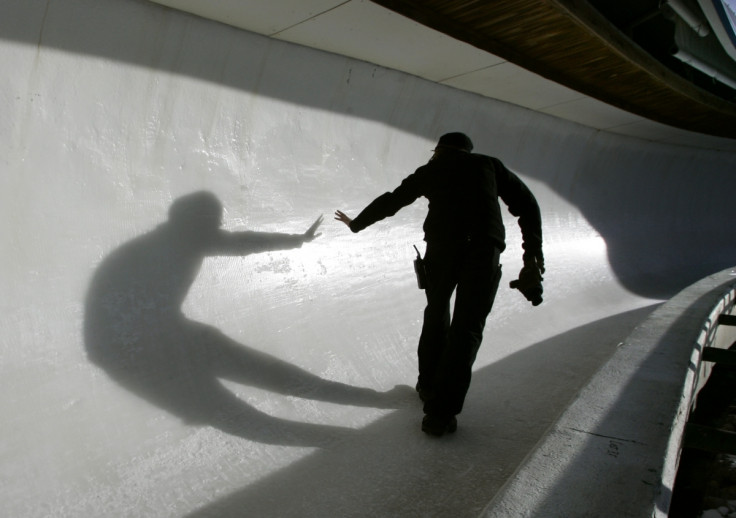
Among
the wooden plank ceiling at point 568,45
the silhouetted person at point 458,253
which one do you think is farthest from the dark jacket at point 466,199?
the wooden plank ceiling at point 568,45

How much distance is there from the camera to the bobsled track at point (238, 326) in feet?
5.67

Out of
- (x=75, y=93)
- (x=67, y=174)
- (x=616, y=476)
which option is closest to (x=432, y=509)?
(x=616, y=476)

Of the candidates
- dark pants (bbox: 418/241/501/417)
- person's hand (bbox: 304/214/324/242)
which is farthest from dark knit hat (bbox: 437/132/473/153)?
person's hand (bbox: 304/214/324/242)

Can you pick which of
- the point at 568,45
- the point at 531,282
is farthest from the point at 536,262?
the point at 568,45

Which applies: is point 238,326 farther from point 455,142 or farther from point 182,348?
point 455,142

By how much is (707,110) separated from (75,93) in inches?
239

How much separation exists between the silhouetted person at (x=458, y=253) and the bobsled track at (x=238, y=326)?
19 centimetres

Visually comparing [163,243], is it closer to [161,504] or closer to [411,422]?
[161,504]

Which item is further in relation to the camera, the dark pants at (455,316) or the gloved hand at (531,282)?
the gloved hand at (531,282)

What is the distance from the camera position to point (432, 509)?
1.72 metres

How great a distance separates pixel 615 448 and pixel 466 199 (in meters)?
1.17

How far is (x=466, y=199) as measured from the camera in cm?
241

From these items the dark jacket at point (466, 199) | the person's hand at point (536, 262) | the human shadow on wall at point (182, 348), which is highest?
the dark jacket at point (466, 199)

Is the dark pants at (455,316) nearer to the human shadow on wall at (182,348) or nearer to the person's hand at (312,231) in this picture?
the human shadow on wall at (182,348)
